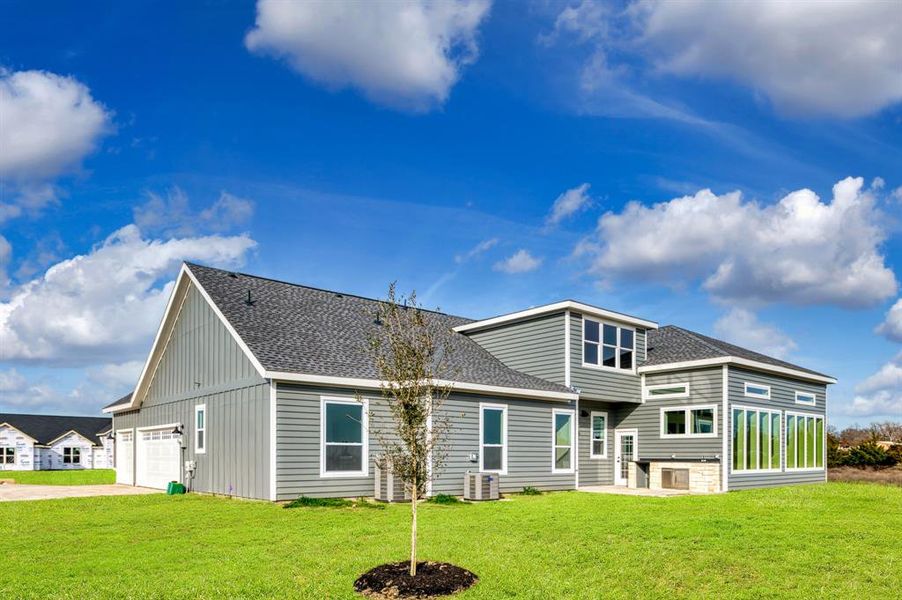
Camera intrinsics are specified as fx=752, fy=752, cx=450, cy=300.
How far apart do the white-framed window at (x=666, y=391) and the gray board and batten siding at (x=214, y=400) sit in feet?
43.0

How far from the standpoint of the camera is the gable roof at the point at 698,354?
23266 millimetres

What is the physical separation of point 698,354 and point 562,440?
5.21 m

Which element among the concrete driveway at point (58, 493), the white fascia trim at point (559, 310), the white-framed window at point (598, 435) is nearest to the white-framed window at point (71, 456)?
the concrete driveway at point (58, 493)

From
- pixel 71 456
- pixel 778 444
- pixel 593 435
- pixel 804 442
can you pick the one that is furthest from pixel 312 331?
pixel 71 456

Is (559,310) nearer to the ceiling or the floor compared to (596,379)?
nearer to the ceiling

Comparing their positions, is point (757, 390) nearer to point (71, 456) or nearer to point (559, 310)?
point (559, 310)

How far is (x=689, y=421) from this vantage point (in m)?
23.4

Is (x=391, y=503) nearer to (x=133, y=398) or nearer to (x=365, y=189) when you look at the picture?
(x=365, y=189)

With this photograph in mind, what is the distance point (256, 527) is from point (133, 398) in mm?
14446

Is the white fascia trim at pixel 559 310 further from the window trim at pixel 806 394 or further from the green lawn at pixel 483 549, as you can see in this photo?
the green lawn at pixel 483 549

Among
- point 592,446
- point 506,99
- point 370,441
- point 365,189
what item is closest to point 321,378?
point 370,441

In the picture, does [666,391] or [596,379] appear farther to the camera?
[666,391]

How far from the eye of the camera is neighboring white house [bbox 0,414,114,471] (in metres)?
54.1

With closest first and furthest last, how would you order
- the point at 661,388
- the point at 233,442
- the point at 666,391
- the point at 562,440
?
the point at 233,442
the point at 562,440
the point at 666,391
the point at 661,388
